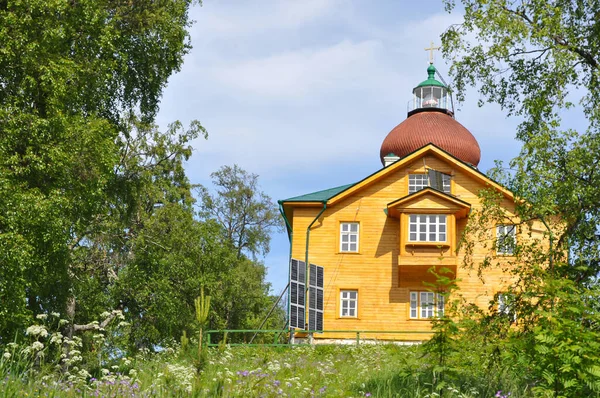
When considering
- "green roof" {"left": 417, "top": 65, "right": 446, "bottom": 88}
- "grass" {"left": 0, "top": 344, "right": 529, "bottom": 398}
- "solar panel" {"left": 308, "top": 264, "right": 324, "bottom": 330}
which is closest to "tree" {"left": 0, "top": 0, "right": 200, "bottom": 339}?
"grass" {"left": 0, "top": 344, "right": 529, "bottom": 398}

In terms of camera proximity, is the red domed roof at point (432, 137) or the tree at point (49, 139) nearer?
the tree at point (49, 139)

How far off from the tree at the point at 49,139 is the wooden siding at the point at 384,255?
1089cm

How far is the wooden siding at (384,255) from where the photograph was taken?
98.6 ft

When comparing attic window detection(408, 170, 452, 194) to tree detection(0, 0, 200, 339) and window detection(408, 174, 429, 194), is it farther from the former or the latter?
tree detection(0, 0, 200, 339)

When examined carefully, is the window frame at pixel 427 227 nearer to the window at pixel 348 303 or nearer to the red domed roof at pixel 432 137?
the window at pixel 348 303

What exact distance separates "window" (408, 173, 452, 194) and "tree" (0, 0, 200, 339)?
13.0 metres

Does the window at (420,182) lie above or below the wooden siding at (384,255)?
above

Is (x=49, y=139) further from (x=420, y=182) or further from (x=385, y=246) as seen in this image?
(x=420, y=182)

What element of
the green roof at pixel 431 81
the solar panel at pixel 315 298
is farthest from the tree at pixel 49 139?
the green roof at pixel 431 81

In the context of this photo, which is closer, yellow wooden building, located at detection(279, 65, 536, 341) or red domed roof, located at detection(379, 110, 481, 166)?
yellow wooden building, located at detection(279, 65, 536, 341)

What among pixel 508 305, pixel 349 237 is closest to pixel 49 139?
pixel 508 305

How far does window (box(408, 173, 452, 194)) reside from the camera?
31719mm

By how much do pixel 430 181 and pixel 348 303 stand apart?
601 cm

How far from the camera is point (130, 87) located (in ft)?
83.3
